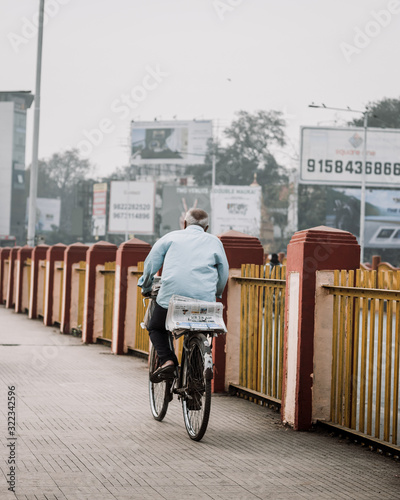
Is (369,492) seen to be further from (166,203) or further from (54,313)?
(166,203)

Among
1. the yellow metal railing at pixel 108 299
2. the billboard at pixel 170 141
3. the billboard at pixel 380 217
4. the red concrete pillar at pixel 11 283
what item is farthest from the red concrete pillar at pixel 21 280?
the billboard at pixel 170 141

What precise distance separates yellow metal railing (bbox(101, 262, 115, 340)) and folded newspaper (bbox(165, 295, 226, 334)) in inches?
274

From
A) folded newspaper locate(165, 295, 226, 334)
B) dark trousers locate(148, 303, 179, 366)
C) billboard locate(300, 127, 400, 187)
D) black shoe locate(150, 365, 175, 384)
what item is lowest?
black shoe locate(150, 365, 175, 384)

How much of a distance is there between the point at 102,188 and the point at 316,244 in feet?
274

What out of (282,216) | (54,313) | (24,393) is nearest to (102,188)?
(282,216)

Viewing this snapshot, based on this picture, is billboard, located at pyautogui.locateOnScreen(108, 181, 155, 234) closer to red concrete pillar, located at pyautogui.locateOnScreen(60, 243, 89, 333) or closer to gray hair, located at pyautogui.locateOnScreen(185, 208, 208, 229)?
red concrete pillar, located at pyautogui.locateOnScreen(60, 243, 89, 333)

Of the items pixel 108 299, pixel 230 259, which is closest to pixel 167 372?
pixel 230 259

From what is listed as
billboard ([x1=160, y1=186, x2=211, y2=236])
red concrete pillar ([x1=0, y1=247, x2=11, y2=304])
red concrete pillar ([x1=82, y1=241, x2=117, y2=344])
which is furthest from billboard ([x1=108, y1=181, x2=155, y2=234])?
red concrete pillar ([x1=82, y1=241, x2=117, y2=344])

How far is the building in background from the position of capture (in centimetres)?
9362

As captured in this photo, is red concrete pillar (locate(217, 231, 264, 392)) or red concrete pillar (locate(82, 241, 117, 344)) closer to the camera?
red concrete pillar (locate(217, 231, 264, 392))

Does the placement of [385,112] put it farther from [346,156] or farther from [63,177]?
[63,177]

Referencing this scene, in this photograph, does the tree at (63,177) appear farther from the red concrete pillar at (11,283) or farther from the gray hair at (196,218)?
the gray hair at (196,218)

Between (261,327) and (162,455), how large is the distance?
2.46 meters

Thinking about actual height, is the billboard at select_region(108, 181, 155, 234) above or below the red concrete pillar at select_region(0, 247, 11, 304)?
above
